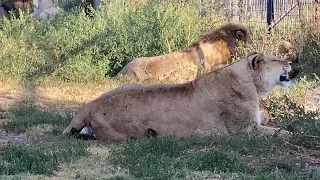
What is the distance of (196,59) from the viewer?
1205 centimetres

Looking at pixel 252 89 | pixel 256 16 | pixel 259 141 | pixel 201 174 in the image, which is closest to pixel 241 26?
pixel 256 16

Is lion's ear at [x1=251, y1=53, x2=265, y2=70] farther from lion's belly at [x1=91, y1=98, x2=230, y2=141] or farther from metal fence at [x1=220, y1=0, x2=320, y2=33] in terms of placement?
metal fence at [x1=220, y1=0, x2=320, y2=33]

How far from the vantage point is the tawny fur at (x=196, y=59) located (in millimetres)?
11836

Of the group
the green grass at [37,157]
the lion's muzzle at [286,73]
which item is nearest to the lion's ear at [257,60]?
the lion's muzzle at [286,73]

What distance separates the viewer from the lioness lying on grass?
7102 millimetres

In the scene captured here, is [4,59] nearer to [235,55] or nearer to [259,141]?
[235,55]

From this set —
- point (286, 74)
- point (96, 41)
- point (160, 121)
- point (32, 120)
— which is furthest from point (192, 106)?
point (96, 41)

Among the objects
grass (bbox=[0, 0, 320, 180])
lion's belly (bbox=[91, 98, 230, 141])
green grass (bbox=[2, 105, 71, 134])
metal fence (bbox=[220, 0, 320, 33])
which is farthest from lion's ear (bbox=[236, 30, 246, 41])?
lion's belly (bbox=[91, 98, 230, 141])

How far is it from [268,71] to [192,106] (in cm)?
93

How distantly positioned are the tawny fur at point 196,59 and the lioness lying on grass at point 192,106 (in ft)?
14.0

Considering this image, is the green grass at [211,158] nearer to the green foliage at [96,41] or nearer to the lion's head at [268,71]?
the lion's head at [268,71]

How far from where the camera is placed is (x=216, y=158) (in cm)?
588

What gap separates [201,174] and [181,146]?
93 centimetres

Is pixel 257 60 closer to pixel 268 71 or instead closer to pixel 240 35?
pixel 268 71
